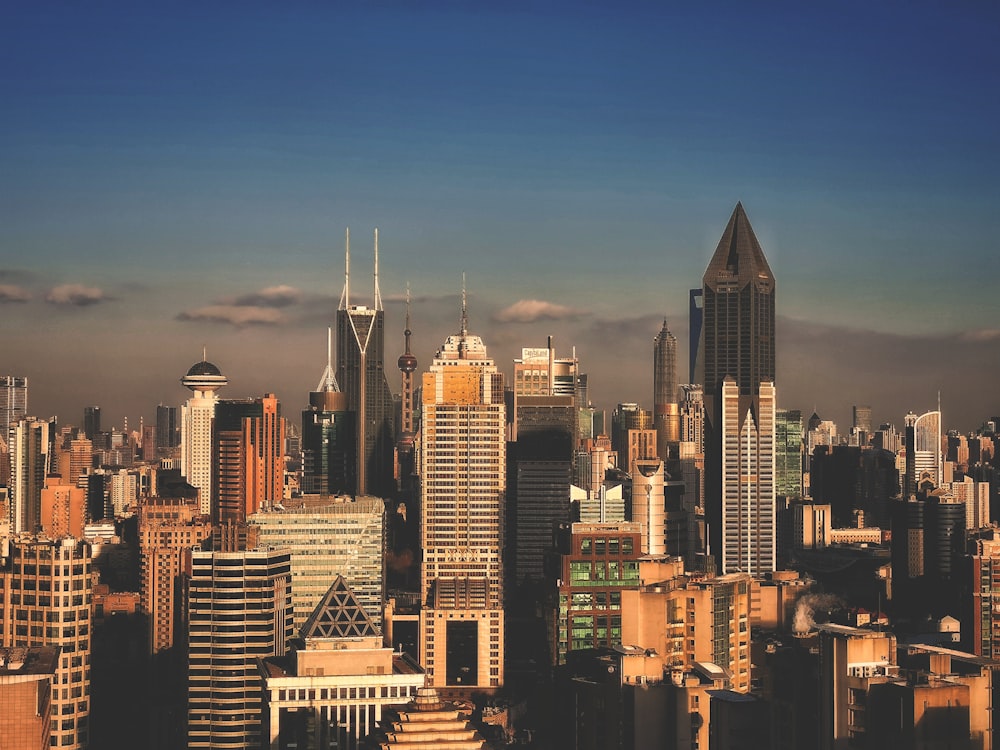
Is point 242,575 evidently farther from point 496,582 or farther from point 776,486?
point 776,486

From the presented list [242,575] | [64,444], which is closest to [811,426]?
[64,444]

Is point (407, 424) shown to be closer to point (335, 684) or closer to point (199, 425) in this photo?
point (199, 425)

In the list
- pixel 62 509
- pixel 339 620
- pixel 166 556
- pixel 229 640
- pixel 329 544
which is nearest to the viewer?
pixel 339 620

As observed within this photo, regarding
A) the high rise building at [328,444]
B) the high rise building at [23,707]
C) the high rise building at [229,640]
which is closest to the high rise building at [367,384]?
the high rise building at [328,444]

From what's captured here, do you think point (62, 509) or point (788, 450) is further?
point (788, 450)

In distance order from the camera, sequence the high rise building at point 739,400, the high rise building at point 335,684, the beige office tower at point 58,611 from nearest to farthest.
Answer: the high rise building at point 335,684 → the beige office tower at point 58,611 → the high rise building at point 739,400

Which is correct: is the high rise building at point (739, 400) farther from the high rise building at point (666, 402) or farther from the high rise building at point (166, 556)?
the high rise building at point (166, 556)

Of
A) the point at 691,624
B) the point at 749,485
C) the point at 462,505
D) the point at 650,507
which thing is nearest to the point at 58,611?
the point at 691,624
